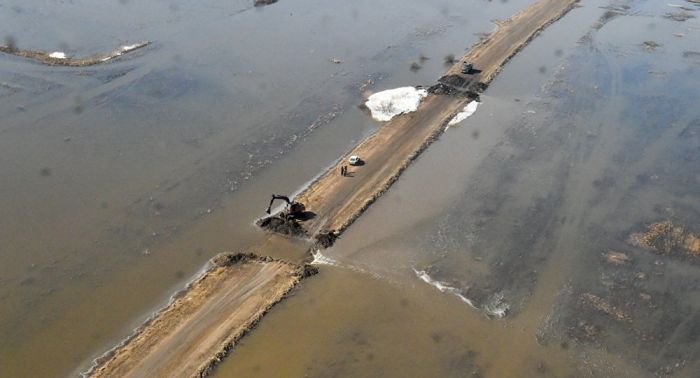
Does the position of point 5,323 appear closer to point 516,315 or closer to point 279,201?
point 279,201

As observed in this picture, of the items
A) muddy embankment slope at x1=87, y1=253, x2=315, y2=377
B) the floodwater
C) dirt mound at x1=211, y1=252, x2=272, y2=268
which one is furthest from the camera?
dirt mound at x1=211, y1=252, x2=272, y2=268

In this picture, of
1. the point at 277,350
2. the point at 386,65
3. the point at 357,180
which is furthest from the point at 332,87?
the point at 277,350

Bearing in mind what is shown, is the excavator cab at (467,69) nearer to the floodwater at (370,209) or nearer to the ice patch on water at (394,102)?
the floodwater at (370,209)

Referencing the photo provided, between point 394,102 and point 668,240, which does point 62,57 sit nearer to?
point 394,102

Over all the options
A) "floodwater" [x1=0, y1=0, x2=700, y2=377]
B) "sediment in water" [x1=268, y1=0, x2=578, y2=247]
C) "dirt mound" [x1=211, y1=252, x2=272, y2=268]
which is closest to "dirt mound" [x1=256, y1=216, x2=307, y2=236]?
"sediment in water" [x1=268, y1=0, x2=578, y2=247]

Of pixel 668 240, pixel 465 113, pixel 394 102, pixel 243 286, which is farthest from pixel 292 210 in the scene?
pixel 668 240

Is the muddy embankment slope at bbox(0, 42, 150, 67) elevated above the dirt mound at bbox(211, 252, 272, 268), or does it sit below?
above

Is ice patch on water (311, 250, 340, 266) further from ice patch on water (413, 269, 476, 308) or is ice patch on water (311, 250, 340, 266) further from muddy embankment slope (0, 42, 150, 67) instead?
muddy embankment slope (0, 42, 150, 67)

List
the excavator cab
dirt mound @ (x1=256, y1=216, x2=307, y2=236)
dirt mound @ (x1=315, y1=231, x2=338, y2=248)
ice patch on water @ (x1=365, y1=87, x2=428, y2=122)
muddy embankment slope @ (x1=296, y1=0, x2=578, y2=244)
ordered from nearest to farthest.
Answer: dirt mound @ (x1=315, y1=231, x2=338, y2=248)
dirt mound @ (x1=256, y1=216, x2=307, y2=236)
muddy embankment slope @ (x1=296, y1=0, x2=578, y2=244)
ice patch on water @ (x1=365, y1=87, x2=428, y2=122)
the excavator cab
